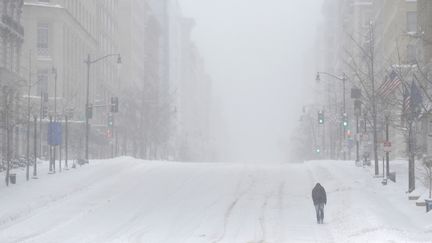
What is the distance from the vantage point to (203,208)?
3422 cm

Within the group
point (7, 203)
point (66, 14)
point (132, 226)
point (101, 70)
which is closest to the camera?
point (132, 226)

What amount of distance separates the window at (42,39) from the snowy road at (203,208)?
41805 mm

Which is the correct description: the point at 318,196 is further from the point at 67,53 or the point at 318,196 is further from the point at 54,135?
the point at 67,53

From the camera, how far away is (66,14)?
92750mm

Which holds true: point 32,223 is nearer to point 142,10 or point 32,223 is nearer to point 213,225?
point 213,225

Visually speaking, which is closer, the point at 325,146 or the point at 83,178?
the point at 83,178

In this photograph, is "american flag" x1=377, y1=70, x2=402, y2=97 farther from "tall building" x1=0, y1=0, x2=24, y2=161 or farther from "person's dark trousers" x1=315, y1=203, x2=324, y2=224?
"tall building" x1=0, y1=0, x2=24, y2=161

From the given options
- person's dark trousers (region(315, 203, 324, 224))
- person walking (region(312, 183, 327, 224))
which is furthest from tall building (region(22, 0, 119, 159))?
person's dark trousers (region(315, 203, 324, 224))

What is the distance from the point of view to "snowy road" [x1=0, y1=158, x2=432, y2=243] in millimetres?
26109

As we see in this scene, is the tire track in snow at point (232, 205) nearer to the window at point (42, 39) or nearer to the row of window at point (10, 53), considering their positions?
the row of window at point (10, 53)

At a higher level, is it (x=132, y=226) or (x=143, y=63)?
(x=143, y=63)

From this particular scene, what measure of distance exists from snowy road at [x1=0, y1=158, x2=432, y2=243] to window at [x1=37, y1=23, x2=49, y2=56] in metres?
41.8

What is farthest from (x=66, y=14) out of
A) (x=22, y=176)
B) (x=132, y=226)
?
(x=132, y=226)

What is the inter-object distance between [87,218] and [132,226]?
2736 millimetres
